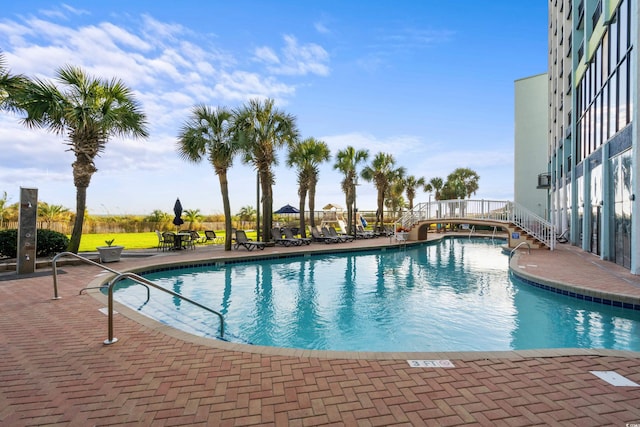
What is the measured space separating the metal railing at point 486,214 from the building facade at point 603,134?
1.78m

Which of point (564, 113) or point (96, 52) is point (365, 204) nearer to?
point (564, 113)

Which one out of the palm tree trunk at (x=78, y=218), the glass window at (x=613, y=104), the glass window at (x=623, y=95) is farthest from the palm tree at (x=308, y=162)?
the glass window at (x=623, y=95)

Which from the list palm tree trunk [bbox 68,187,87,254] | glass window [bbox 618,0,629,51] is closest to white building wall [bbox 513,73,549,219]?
glass window [bbox 618,0,629,51]

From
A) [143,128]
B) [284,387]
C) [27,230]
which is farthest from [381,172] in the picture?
[284,387]

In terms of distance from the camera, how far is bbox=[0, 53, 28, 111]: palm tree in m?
8.97

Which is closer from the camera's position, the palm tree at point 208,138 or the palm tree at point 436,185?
the palm tree at point 208,138

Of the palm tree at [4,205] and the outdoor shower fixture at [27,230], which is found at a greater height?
the palm tree at [4,205]

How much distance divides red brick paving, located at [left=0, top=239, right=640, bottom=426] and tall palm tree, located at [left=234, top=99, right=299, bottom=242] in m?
13.5

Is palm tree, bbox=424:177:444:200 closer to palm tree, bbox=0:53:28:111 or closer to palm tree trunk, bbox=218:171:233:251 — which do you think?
palm tree trunk, bbox=218:171:233:251

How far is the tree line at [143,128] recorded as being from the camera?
10461 millimetres

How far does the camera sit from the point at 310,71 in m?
15.8

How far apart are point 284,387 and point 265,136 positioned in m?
15.6

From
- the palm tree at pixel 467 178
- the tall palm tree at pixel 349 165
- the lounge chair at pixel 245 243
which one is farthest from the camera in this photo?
the palm tree at pixel 467 178

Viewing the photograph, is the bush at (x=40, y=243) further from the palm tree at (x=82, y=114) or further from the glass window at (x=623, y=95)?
the glass window at (x=623, y=95)
